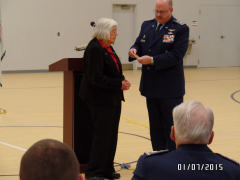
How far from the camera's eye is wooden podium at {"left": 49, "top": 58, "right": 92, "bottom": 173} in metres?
3.72

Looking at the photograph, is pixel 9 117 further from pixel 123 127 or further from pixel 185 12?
pixel 185 12

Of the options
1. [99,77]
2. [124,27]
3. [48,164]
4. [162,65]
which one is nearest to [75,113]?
[99,77]

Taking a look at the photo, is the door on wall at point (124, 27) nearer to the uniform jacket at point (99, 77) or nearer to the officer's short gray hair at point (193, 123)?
the uniform jacket at point (99, 77)

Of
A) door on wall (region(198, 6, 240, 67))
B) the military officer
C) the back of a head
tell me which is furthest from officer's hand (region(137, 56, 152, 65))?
door on wall (region(198, 6, 240, 67))

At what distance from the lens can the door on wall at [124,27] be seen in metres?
14.7

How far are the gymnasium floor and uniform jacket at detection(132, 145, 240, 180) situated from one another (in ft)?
6.90

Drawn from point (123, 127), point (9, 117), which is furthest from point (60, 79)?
point (123, 127)

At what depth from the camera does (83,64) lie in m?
3.62

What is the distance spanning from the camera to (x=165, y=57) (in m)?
3.62

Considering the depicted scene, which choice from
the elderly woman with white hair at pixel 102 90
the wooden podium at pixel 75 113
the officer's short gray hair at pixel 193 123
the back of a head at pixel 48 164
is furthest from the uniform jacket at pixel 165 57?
the back of a head at pixel 48 164

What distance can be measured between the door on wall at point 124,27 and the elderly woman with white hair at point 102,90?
11.2 meters

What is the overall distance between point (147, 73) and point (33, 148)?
2.66m

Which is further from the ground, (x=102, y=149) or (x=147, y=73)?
(x=147, y=73)
